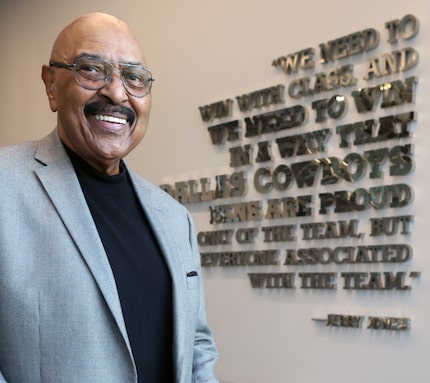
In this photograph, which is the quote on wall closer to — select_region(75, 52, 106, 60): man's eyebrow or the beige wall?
the beige wall

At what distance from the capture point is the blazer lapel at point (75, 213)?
1.33 metres

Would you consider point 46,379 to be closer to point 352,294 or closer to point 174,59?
point 352,294

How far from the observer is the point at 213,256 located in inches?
121

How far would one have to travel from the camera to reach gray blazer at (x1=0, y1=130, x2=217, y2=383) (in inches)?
50.5

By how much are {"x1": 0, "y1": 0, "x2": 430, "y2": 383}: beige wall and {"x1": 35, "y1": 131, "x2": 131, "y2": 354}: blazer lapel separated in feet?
4.37

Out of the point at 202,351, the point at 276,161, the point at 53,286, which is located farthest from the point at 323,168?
the point at 53,286

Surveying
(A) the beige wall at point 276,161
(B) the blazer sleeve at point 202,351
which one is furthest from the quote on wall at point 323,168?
(B) the blazer sleeve at point 202,351

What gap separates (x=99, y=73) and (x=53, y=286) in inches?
18.5

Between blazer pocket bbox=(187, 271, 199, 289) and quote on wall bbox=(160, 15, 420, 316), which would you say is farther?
quote on wall bbox=(160, 15, 420, 316)

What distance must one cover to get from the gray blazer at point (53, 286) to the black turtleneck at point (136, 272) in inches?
2.6

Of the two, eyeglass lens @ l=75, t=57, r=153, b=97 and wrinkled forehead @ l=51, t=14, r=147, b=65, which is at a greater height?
wrinkled forehead @ l=51, t=14, r=147, b=65

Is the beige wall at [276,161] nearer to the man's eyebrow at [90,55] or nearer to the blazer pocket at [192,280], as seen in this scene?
the blazer pocket at [192,280]

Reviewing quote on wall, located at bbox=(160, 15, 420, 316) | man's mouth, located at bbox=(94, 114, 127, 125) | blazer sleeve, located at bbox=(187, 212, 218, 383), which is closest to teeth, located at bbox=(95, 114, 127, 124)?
man's mouth, located at bbox=(94, 114, 127, 125)

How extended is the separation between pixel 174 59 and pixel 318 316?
1.49 metres
